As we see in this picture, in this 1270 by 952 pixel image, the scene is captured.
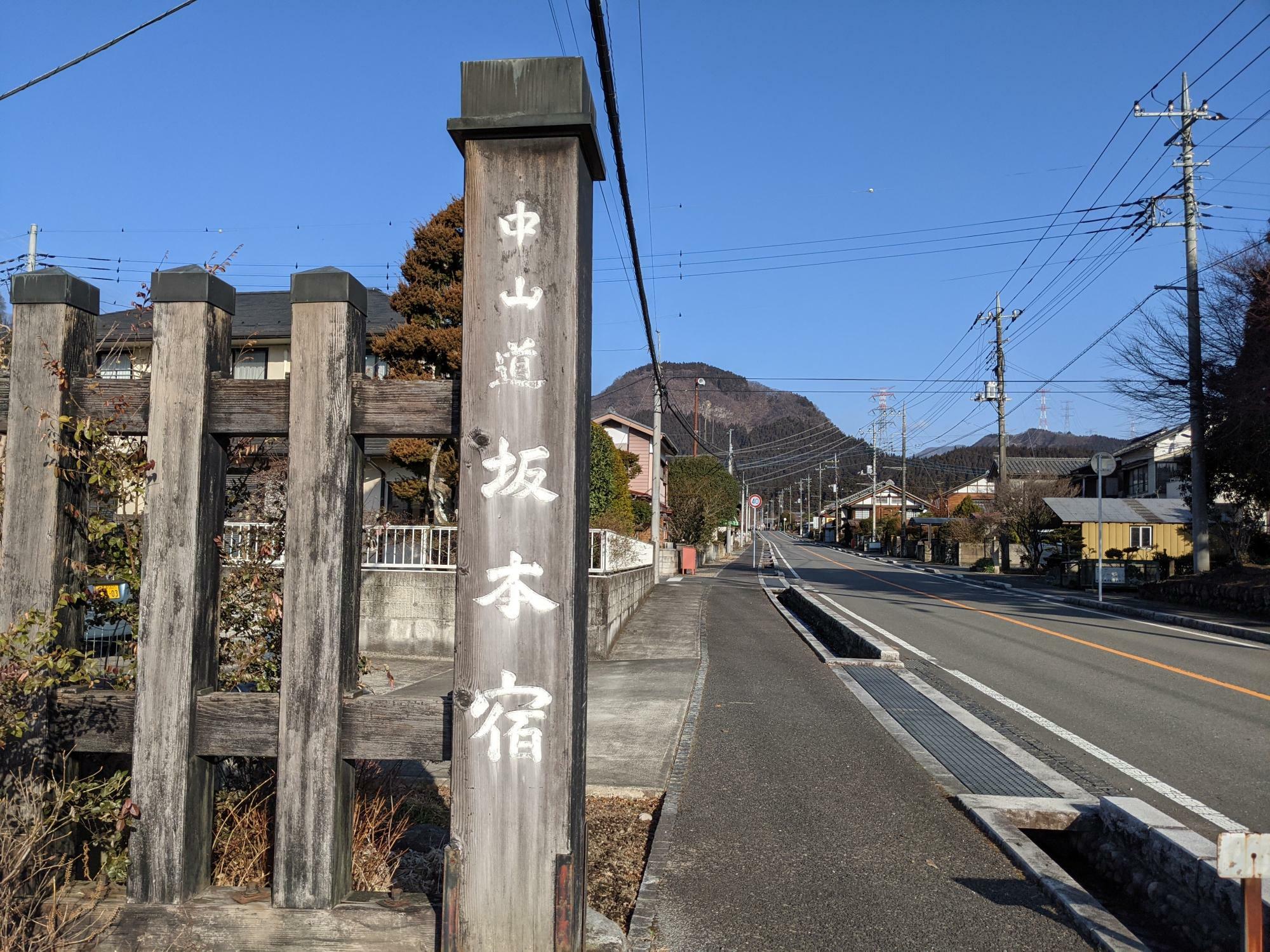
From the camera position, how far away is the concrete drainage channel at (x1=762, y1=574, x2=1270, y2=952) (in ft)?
12.0

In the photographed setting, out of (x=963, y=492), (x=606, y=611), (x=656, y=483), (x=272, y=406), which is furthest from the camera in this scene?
(x=963, y=492)

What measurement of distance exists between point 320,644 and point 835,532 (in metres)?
118

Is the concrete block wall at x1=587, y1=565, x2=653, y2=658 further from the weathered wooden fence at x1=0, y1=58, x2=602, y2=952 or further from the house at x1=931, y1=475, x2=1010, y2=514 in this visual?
the house at x1=931, y1=475, x2=1010, y2=514

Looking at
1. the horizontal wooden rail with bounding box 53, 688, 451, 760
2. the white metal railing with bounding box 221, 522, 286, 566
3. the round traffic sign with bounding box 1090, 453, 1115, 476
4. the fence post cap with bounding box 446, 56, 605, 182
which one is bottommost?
the horizontal wooden rail with bounding box 53, 688, 451, 760

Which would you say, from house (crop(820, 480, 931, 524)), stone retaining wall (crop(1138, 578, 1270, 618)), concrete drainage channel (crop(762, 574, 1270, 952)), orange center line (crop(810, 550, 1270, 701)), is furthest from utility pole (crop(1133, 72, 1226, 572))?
house (crop(820, 480, 931, 524))

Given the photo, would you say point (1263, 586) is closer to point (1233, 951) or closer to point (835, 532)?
point (1233, 951)

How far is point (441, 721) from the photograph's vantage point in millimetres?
3195

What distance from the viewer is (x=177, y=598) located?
330 cm

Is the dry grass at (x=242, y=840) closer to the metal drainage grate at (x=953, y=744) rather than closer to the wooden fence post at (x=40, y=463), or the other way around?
the wooden fence post at (x=40, y=463)

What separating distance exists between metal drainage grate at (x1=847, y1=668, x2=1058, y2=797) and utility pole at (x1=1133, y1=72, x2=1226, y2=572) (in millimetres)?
18196

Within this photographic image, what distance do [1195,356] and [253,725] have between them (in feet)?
86.8

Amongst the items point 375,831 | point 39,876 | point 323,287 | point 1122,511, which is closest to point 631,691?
point 375,831

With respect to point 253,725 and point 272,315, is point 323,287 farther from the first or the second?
point 272,315

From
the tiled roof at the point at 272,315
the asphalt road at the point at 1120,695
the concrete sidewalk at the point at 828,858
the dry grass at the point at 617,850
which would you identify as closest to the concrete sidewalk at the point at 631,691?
the dry grass at the point at 617,850
